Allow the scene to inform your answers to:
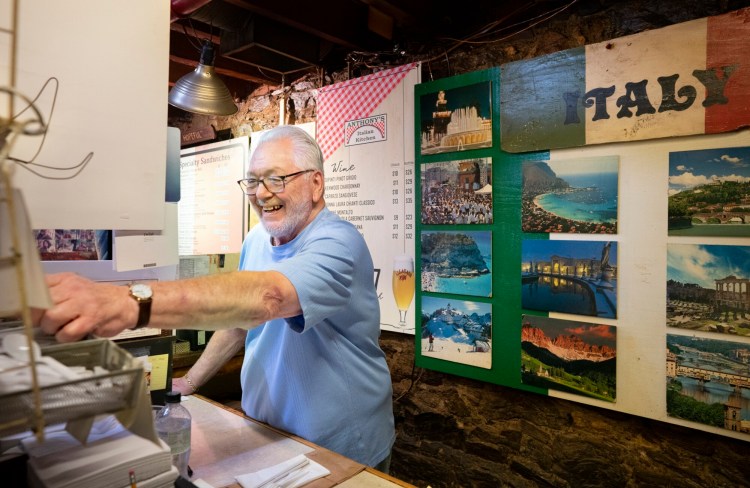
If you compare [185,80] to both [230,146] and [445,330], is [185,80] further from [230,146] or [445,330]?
[445,330]

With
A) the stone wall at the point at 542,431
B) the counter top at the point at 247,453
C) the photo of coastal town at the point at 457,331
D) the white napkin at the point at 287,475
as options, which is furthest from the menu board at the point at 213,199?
the white napkin at the point at 287,475

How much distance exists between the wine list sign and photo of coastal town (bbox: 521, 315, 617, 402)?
712 millimetres

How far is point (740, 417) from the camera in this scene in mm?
1727

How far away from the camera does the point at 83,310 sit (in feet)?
2.42

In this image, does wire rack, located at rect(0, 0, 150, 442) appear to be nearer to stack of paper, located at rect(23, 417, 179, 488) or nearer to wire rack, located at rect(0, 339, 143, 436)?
wire rack, located at rect(0, 339, 143, 436)

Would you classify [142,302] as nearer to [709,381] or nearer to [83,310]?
[83,310]

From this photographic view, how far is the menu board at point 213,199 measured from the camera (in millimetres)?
3883

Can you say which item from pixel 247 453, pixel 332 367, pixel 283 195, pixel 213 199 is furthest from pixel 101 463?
pixel 213 199

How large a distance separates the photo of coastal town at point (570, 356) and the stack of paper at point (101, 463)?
1.80m

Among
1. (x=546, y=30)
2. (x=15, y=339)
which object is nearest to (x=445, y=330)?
(x=546, y=30)

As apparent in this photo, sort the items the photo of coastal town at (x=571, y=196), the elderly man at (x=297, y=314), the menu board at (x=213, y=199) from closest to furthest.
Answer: the elderly man at (x=297, y=314) → the photo of coastal town at (x=571, y=196) → the menu board at (x=213, y=199)

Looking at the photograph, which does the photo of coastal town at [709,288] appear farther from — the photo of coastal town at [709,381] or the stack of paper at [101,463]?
the stack of paper at [101,463]

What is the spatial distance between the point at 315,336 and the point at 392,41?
2059 mm

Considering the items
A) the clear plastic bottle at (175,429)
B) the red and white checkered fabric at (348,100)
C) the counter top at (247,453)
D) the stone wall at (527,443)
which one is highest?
the red and white checkered fabric at (348,100)
